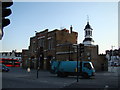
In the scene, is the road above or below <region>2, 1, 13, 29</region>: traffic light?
below

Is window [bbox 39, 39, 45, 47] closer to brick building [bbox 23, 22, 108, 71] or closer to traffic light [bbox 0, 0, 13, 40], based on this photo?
brick building [bbox 23, 22, 108, 71]

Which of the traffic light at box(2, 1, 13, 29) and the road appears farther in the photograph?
the road

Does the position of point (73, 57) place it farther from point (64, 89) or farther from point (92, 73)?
point (64, 89)

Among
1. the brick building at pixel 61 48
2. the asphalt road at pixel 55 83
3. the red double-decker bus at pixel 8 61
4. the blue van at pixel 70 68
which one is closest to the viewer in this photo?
the asphalt road at pixel 55 83

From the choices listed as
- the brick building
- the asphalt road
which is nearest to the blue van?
Answer: the asphalt road

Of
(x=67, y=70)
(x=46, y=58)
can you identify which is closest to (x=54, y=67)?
(x=67, y=70)

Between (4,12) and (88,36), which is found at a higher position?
(88,36)

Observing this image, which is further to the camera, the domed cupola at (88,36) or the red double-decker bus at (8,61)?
the red double-decker bus at (8,61)

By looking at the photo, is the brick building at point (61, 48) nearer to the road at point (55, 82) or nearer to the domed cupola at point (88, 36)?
the domed cupola at point (88, 36)

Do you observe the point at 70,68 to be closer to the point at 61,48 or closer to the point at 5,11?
the point at 61,48

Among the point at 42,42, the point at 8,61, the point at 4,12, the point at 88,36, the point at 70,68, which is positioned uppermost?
the point at 88,36

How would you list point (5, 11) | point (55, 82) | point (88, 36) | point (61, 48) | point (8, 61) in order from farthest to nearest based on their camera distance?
point (8, 61) < point (88, 36) < point (61, 48) < point (55, 82) < point (5, 11)

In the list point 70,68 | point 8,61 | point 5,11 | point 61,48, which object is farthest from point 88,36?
point 5,11

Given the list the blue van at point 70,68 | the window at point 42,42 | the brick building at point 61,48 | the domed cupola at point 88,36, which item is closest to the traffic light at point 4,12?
the blue van at point 70,68
